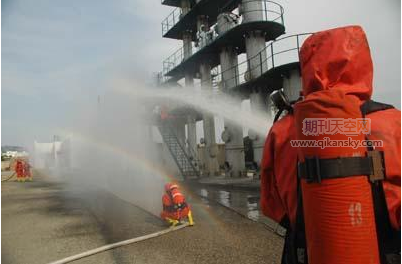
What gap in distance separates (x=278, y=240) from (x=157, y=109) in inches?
667

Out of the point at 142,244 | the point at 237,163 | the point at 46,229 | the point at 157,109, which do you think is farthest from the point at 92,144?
the point at 142,244

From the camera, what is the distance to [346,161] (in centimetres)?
170

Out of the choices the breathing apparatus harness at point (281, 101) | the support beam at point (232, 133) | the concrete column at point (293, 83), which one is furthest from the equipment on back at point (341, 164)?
the support beam at point (232, 133)

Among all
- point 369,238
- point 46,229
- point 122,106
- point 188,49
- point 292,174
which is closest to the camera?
point 369,238

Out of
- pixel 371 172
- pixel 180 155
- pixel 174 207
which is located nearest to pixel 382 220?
pixel 371 172

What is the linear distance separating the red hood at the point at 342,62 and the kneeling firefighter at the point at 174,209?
21.2ft

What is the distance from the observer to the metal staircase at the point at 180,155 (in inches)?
908

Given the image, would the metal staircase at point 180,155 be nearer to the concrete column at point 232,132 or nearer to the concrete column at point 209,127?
the concrete column at point 209,127

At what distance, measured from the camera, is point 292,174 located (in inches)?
78.4

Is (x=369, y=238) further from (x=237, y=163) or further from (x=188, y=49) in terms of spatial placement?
(x=188, y=49)

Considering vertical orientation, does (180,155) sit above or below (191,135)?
below

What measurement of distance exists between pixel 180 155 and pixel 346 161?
2238 cm

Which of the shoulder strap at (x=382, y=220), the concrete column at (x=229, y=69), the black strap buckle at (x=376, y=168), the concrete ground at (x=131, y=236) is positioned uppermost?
the concrete column at (x=229, y=69)

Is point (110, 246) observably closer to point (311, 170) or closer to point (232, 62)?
point (311, 170)
